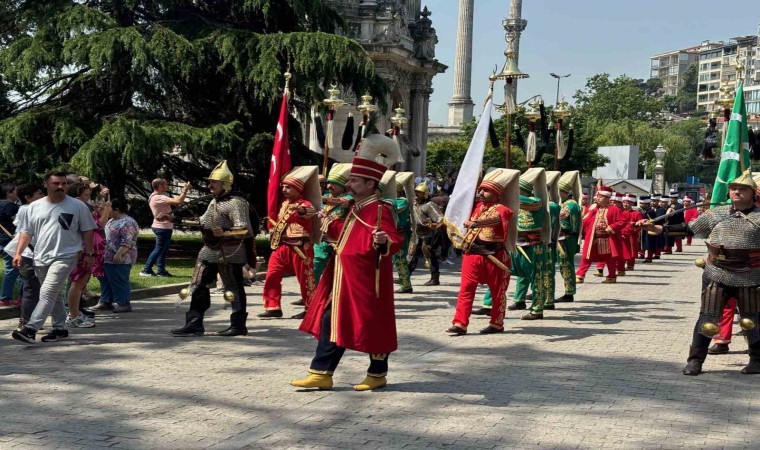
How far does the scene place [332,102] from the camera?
15.6m

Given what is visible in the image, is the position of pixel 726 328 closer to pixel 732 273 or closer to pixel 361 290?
pixel 732 273

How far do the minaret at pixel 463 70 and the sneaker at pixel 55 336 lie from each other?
75795mm

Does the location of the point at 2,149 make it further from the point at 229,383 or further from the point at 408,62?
the point at 408,62


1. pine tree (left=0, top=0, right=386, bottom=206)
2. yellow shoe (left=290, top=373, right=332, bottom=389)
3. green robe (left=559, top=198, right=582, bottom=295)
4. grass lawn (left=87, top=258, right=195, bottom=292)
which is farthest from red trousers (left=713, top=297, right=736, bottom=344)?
pine tree (left=0, top=0, right=386, bottom=206)

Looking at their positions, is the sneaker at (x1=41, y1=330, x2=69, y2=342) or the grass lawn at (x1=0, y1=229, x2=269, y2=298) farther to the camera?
the grass lawn at (x1=0, y1=229, x2=269, y2=298)

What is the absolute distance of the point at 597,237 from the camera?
20.0 meters

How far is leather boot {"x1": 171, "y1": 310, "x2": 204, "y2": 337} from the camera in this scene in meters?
10.9

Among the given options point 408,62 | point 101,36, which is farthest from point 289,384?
point 408,62

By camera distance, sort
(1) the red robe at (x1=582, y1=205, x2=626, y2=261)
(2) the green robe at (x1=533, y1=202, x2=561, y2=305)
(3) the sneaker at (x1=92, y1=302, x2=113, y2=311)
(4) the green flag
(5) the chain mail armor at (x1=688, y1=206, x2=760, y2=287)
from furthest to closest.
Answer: (1) the red robe at (x1=582, y1=205, x2=626, y2=261) < (2) the green robe at (x1=533, y1=202, x2=561, y2=305) < (3) the sneaker at (x1=92, y1=302, x2=113, y2=311) < (4) the green flag < (5) the chain mail armor at (x1=688, y1=206, x2=760, y2=287)

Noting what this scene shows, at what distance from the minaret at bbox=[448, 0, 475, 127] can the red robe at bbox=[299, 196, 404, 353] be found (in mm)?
77725

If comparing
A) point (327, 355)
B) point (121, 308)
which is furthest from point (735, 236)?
point (121, 308)

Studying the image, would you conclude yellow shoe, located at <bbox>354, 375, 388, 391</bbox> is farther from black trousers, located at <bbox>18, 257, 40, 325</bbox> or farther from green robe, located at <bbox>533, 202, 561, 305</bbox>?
green robe, located at <bbox>533, 202, 561, 305</bbox>

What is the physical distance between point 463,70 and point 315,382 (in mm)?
84240

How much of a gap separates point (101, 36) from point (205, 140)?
290 cm
